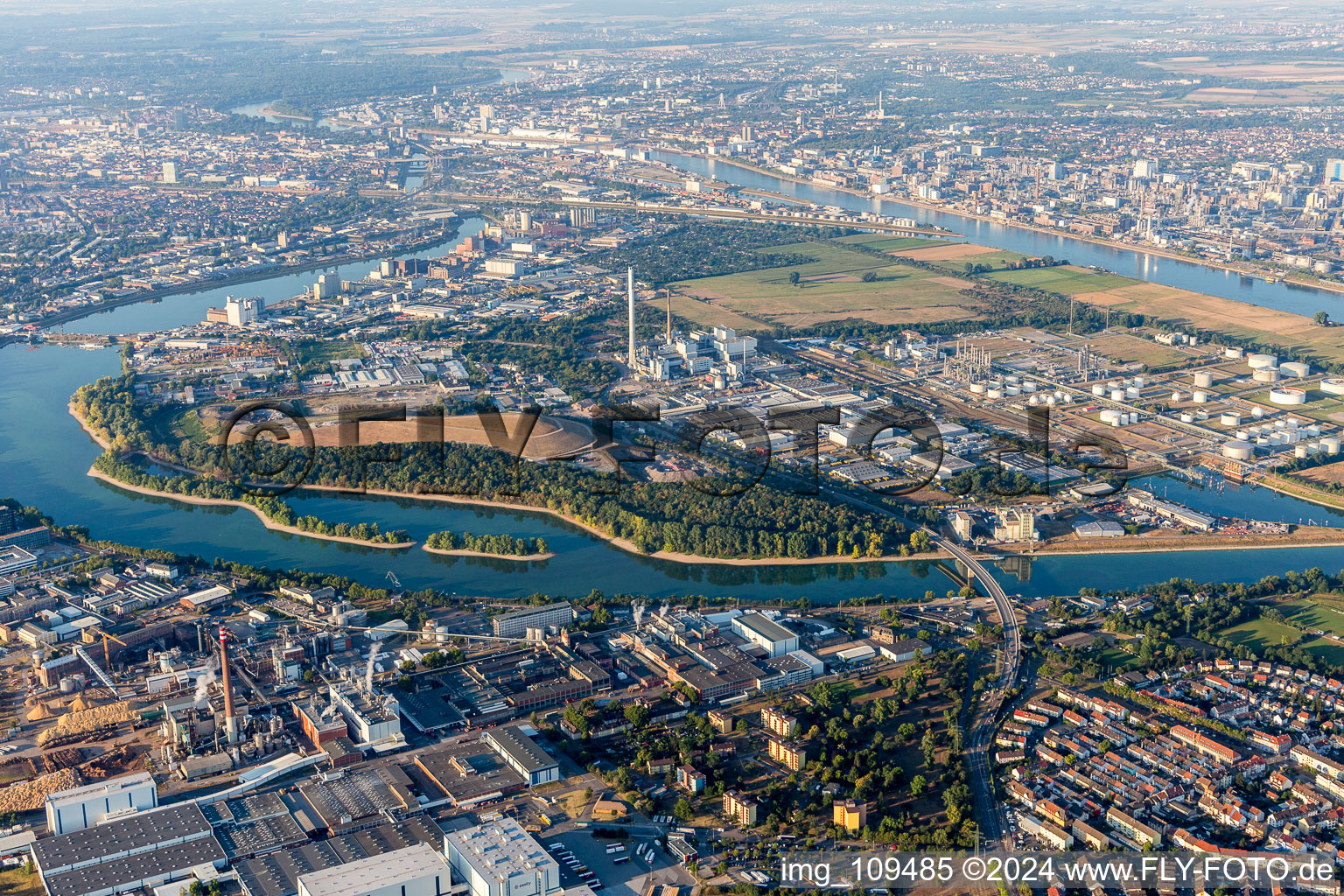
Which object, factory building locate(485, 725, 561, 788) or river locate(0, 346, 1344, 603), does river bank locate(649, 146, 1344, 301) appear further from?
factory building locate(485, 725, 561, 788)

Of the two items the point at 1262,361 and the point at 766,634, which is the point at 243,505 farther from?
the point at 1262,361

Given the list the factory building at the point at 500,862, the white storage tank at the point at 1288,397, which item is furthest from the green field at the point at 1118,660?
the white storage tank at the point at 1288,397

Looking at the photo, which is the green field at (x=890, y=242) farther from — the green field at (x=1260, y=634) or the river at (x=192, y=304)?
the green field at (x=1260, y=634)

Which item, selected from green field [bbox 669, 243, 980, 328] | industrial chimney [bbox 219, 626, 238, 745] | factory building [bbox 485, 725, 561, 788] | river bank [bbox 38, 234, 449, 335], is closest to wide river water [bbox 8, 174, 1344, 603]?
factory building [bbox 485, 725, 561, 788]

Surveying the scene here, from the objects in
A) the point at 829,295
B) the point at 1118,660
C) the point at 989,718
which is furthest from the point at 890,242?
the point at 989,718

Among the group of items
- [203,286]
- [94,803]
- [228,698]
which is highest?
[228,698]
